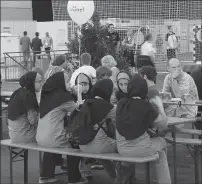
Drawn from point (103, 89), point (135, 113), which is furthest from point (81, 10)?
point (135, 113)

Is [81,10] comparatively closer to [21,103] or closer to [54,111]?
[21,103]

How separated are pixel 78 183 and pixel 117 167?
3.53 ft

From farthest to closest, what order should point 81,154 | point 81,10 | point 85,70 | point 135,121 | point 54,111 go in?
1. point 81,10
2. point 85,70
3. point 54,111
4. point 81,154
5. point 135,121

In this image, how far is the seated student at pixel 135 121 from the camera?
6809mm

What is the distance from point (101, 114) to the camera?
7227 mm

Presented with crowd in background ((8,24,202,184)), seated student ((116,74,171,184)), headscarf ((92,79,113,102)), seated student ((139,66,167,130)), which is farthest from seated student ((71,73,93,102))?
seated student ((116,74,171,184))

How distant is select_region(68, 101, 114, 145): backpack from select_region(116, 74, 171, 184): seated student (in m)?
0.35

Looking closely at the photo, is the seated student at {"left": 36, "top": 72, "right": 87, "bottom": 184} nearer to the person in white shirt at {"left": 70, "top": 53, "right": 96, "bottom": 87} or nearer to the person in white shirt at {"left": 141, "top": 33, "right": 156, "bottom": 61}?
the person in white shirt at {"left": 70, "top": 53, "right": 96, "bottom": 87}

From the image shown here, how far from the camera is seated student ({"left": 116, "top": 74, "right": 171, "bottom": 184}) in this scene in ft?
22.3

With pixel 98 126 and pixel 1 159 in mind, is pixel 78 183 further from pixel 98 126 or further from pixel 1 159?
pixel 1 159

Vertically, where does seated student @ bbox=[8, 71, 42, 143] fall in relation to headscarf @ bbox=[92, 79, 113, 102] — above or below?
below

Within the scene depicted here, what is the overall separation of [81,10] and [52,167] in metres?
8.49

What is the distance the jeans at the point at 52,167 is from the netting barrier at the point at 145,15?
10430mm

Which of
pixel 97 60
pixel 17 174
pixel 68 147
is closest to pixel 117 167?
pixel 68 147
